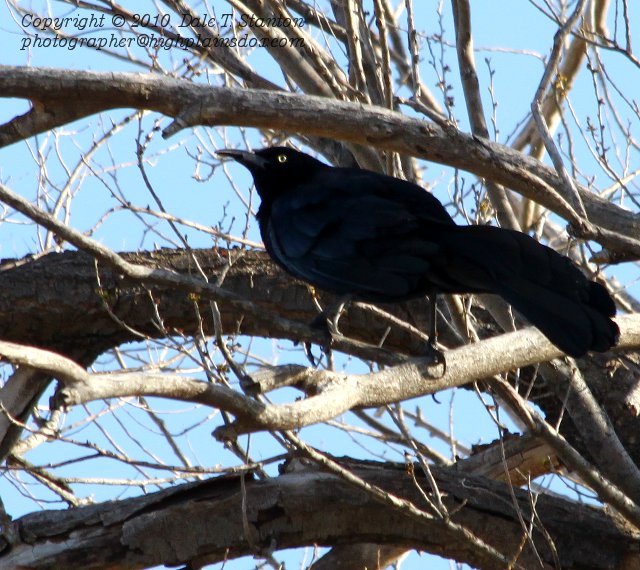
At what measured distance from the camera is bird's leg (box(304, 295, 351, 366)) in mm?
4472

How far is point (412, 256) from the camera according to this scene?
4.54 m

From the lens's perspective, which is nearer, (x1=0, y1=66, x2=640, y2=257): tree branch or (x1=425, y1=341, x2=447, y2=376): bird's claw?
(x1=0, y1=66, x2=640, y2=257): tree branch

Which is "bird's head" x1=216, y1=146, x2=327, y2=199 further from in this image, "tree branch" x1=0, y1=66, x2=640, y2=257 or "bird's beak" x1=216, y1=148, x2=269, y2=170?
"tree branch" x1=0, y1=66, x2=640, y2=257

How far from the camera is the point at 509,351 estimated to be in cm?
440

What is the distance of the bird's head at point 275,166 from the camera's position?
5.81 metres

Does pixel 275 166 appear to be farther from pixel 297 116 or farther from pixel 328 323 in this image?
pixel 297 116

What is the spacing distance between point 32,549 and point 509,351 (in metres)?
2.59

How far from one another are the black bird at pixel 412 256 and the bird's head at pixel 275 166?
0.52ft

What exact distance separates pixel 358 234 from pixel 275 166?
1259mm

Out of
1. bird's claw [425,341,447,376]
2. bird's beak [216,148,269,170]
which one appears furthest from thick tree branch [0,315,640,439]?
bird's beak [216,148,269,170]

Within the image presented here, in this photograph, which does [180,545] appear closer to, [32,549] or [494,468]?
[32,549]

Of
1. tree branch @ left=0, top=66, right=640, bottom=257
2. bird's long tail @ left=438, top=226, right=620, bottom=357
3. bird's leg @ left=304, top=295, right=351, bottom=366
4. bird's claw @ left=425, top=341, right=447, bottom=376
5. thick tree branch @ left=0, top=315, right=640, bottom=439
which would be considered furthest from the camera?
bird's leg @ left=304, top=295, right=351, bottom=366

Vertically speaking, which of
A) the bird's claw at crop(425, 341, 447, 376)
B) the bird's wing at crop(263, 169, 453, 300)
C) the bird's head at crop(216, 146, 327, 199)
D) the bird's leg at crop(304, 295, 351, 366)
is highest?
the bird's head at crop(216, 146, 327, 199)

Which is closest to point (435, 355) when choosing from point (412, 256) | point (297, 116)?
point (412, 256)
